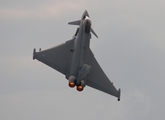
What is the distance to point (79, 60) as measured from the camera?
2325 inches

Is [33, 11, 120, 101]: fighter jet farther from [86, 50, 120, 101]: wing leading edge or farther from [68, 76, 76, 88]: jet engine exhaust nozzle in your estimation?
[68, 76, 76, 88]: jet engine exhaust nozzle

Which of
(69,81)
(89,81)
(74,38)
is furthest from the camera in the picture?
(74,38)

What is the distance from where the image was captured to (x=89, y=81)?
6038cm

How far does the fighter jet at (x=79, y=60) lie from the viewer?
59.0 meters

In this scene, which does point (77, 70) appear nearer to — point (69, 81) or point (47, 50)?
point (69, 81)

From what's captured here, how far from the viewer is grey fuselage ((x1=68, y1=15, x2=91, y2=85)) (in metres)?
58.0

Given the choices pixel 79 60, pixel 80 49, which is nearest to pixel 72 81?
pixel 79 60

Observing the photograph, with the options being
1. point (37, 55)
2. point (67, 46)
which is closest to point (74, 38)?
point (67, 46)

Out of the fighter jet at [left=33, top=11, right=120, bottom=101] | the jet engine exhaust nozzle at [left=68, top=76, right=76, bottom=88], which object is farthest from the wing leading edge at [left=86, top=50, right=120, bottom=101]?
the jet engine exhaust nozzle at [left=68, top=76, right=76, bottom=88]

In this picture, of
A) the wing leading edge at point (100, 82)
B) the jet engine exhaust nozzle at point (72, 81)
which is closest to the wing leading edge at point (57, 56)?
the jet engine exhaust nozzle at point (72, 81)

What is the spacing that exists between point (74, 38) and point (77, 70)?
313 inches

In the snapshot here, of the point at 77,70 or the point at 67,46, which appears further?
the point at 67,46

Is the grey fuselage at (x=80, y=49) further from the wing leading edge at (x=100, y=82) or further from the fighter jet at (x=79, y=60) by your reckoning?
the wing leading edge at (x=100, y=82)

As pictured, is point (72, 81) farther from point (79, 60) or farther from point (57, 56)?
point (57, 56)
